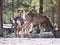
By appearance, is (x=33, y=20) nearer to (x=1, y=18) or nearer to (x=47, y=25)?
(x=47, y=25)

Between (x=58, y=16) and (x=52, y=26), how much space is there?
275 millimetres

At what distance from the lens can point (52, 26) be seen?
17.0 ft

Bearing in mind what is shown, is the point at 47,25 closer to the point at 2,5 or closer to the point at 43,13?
the point at 43,13

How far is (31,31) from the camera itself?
5180 mm

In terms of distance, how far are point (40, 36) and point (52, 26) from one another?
37 cm

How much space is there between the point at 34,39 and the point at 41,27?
0.37 m

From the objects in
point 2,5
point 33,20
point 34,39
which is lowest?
point 34,39

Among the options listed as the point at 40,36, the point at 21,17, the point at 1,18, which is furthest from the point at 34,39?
the point at 1,18

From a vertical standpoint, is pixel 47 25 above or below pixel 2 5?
below

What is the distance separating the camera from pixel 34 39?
4977 mm

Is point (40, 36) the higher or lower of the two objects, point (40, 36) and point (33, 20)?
the lower

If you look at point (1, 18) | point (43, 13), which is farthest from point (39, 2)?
point (1, 18)

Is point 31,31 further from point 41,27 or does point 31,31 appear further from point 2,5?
point 2,5

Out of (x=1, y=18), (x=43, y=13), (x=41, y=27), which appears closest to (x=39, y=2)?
(x=43, y=13)
